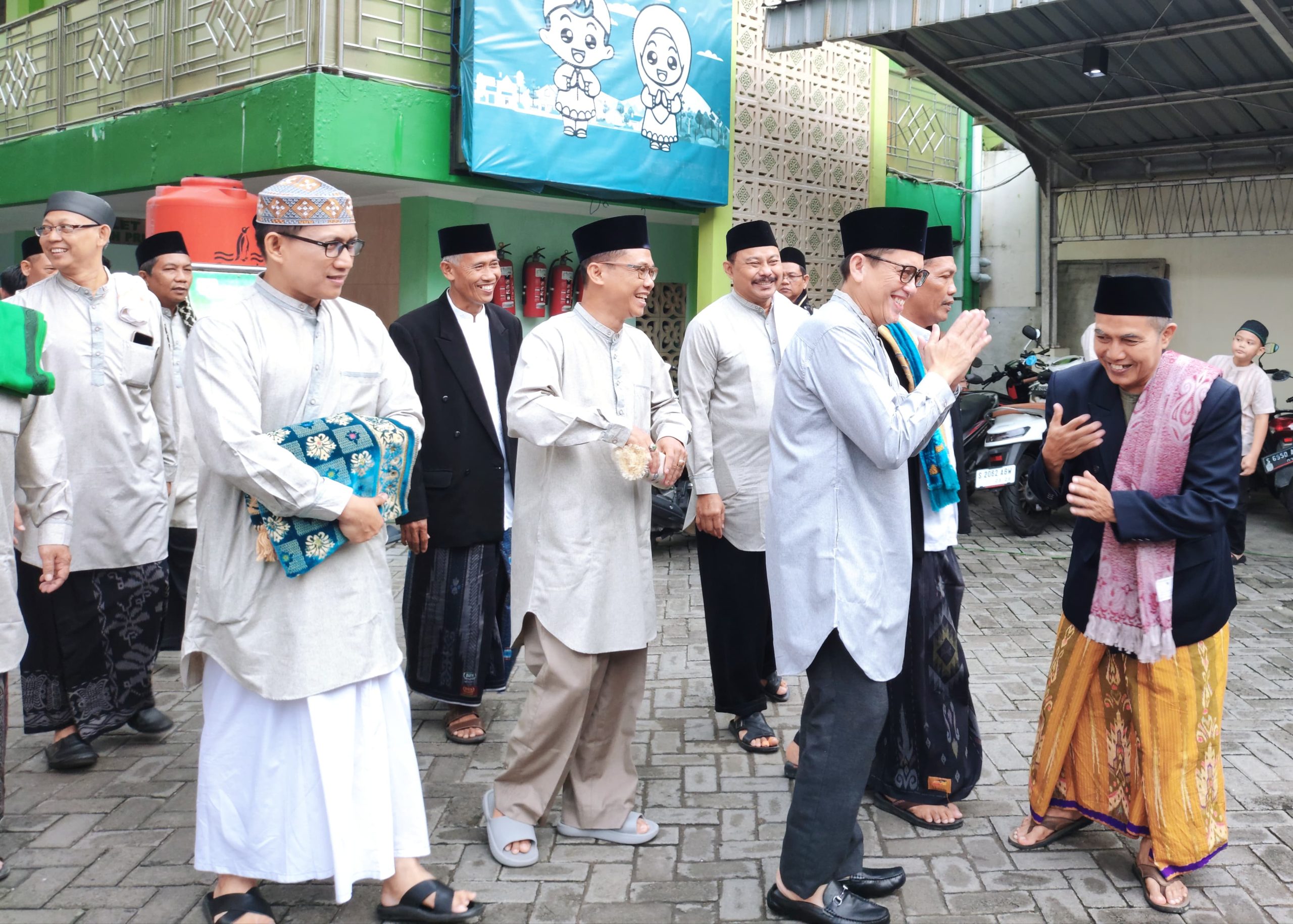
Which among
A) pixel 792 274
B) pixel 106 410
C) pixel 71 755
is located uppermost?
pixel 792 274

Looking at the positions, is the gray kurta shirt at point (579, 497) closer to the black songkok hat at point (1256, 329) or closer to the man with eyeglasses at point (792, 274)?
the man with eyeglasses at point (792, 274)

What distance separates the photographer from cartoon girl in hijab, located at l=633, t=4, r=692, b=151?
9.43 metres

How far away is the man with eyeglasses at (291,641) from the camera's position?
293 centimetres

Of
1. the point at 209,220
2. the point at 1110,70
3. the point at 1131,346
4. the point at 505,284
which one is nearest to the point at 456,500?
the point at 1131,346

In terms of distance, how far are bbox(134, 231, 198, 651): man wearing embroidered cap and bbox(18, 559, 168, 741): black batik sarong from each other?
1.84 ft

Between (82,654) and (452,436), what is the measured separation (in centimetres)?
157

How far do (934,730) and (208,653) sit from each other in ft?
7.28

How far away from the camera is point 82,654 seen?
14.0 feet

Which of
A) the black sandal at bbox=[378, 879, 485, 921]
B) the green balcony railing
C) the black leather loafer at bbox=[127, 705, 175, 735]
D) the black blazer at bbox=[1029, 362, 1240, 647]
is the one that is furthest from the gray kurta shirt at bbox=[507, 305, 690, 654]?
the green balcony railing

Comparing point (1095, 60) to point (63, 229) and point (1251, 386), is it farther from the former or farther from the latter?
point (63, 229)

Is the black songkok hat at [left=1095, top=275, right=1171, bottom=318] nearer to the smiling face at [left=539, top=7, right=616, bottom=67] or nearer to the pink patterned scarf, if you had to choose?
the pink patterned scarf

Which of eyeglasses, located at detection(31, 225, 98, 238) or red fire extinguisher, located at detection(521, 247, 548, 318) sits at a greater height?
red fire extinguisher, located at detection(521, 247, 548, 318)

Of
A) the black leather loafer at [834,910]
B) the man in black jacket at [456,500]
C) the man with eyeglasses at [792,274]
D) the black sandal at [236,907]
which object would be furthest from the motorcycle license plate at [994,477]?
the black sandal at [236,907]

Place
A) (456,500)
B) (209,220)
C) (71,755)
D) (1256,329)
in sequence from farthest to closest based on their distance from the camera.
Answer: (1256,329) → (209,220) → (456,500) → (71,755)
